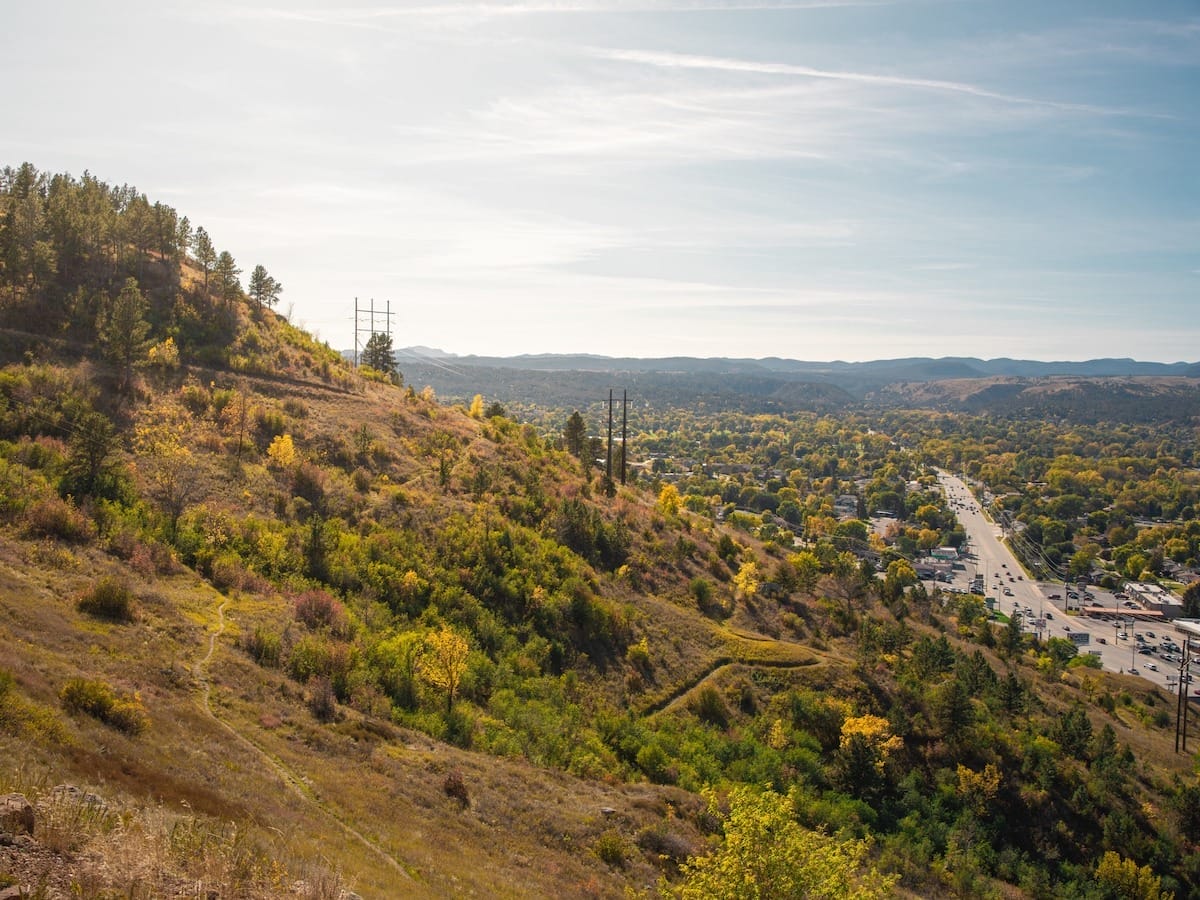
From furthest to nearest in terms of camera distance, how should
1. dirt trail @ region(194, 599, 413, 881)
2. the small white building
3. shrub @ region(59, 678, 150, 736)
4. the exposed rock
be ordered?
1. the small white building
2. dirt trail @ region(194, 599, 413, 881)
3. shrub @ region(59, 678, 150, 736)
4. the exposed rock

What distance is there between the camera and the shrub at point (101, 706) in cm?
1390

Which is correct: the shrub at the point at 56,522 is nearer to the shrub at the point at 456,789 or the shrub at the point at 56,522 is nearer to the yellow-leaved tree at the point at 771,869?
the shrub at the point at 456,789

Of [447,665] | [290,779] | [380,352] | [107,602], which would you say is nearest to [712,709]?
[447,665]

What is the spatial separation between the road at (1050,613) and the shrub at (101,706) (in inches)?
3740

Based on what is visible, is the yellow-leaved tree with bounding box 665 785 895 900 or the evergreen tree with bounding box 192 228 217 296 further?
the evergreen tree with bounding box 192 228 217 296

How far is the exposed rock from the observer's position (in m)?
8.53

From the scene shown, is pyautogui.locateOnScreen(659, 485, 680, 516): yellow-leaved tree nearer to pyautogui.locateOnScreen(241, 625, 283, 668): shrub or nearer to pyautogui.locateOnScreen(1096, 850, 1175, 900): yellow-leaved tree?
pyautogui.locateOnScreen(1096, 850, 1175, 900): yellow-leaved tree

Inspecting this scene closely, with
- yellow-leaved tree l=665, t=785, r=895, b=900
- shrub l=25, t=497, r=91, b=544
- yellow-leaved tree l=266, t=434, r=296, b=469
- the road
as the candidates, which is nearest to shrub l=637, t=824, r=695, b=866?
yellow-leaved tree l=665, t=785, r=895, b=900

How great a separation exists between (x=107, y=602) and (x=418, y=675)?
37.5 ft

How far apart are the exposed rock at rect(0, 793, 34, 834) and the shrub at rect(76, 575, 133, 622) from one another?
13.8 m

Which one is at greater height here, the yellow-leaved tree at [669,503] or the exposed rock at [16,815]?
the exposed rock at [16,815]

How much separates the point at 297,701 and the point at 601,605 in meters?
22.1

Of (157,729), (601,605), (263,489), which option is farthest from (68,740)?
(601,605)

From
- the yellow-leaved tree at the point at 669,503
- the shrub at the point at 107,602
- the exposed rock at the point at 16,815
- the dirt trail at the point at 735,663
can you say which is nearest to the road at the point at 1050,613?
the dirt trail at the point at 735,663
